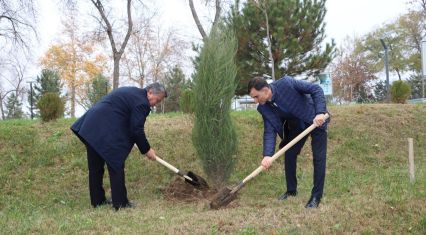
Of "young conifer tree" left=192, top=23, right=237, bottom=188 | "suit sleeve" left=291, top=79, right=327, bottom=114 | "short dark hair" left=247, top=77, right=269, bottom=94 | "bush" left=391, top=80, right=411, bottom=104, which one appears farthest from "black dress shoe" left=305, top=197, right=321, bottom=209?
"bush" left=391, top=80, right=411, bottom=104

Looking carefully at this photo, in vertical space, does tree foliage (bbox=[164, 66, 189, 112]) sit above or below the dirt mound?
above

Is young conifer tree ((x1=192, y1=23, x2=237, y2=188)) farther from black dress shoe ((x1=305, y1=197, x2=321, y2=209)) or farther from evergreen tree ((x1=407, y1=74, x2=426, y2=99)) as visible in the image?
evergreen tree ((x1=407, y1=74, x2=426, y2=99))

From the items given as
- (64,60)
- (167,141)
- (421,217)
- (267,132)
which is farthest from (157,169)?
(64,60)

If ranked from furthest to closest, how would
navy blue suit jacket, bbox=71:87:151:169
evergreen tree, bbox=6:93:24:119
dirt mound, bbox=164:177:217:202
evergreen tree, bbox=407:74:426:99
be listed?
evergreen tree, bbox=6:93:24:119
evergreen tree, bbox=407:74:426:99
dirt mound, bbox=164:177:217:202
navy blue suit jacket, bbox=71:87:151:169

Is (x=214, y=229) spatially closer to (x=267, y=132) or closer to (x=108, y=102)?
(x=267, y=132)

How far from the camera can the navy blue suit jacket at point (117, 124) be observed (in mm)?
5531

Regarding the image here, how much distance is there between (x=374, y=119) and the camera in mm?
11227

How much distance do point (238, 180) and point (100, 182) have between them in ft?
8.82

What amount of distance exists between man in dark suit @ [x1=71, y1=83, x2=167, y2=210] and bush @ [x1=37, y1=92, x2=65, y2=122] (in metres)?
4.66

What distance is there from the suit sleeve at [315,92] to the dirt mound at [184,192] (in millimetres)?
2208

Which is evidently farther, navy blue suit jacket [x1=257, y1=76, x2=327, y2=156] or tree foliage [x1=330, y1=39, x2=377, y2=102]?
tree foliage [x1=330, y1=39, x2=377, y2=102]

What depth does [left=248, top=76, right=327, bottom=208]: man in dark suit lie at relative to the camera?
512 cm

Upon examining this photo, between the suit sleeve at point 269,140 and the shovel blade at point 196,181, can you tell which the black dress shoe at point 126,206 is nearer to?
the shovel blade at point 196,181

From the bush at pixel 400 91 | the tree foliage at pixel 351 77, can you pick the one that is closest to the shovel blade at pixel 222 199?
the bush at pixel 400 91
